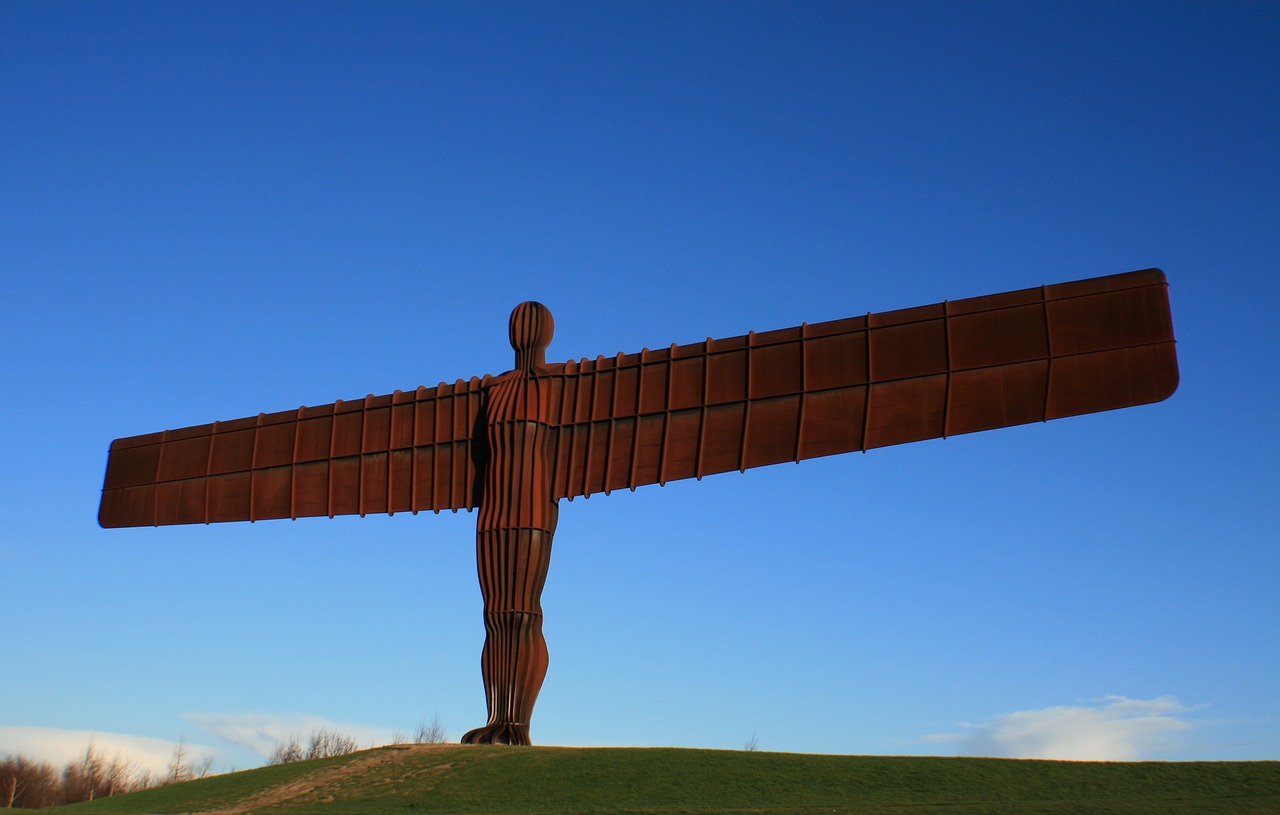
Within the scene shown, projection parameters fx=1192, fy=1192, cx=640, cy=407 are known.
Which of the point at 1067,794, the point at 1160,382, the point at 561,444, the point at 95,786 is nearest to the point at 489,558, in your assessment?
the point at 561,444

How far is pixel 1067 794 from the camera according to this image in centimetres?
1230

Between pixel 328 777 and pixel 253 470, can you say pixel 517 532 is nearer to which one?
pixel 328 777

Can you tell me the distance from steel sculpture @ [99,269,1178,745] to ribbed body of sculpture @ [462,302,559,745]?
1.0 inches

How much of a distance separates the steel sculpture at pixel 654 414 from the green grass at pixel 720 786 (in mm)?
1666

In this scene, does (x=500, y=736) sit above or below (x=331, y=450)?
below

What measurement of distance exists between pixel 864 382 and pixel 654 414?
2.89 meters

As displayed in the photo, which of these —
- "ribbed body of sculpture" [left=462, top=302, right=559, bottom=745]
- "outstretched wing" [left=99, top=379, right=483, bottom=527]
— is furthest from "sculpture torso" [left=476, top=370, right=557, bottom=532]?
"outstretched wing" [left=99, top=379, right=483, bottom=527]

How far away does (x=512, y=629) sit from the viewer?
617 inches

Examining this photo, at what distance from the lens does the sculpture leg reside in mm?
15445

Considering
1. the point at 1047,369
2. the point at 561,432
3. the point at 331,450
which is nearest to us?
the point at 1047,369

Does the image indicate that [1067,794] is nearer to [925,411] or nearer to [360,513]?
[925,411]

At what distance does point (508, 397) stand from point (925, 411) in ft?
18.9

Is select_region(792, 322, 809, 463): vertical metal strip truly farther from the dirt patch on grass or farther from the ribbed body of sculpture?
the dirt patch on grass

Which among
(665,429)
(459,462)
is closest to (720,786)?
(665,429)
